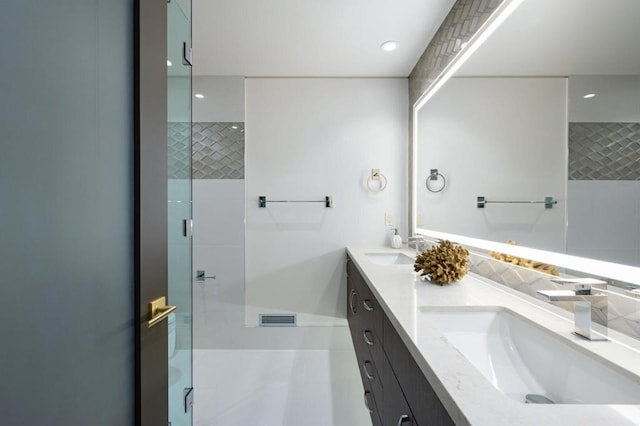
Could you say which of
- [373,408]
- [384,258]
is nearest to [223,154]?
[384,258]

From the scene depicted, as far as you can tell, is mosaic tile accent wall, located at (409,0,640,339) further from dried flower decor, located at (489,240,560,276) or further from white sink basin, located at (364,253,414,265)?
white sink basin, located at (364,253,414,265)

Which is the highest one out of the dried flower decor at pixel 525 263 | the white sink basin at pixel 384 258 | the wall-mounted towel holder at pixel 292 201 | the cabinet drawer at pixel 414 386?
the wall-mounted towel holder at pixel 292 201

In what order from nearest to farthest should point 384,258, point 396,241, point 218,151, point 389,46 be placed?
point 389,46, point 384,258, point 396,241, point 218,151

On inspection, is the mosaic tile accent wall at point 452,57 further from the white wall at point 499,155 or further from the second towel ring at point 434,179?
the second towel ring at point 434,179

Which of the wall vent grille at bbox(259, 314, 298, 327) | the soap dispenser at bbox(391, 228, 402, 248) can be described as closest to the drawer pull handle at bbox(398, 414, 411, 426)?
the soap dispenser at bbox(391, 228, 402, 248)

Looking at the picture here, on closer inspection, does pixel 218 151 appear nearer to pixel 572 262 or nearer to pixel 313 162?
pixel 313 162

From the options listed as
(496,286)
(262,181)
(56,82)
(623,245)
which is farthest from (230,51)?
(623,245)

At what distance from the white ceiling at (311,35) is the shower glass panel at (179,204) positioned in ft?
2.86

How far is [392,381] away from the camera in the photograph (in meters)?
1.06

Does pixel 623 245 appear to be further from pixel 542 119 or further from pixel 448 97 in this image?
pixel 448 97

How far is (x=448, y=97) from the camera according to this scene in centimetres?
200

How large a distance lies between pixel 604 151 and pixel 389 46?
5.71 feet

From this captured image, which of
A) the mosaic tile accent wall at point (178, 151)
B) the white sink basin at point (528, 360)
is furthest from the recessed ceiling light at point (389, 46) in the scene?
the white sink basin at point (528, 360)

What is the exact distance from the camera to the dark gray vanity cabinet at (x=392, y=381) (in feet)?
2.37
